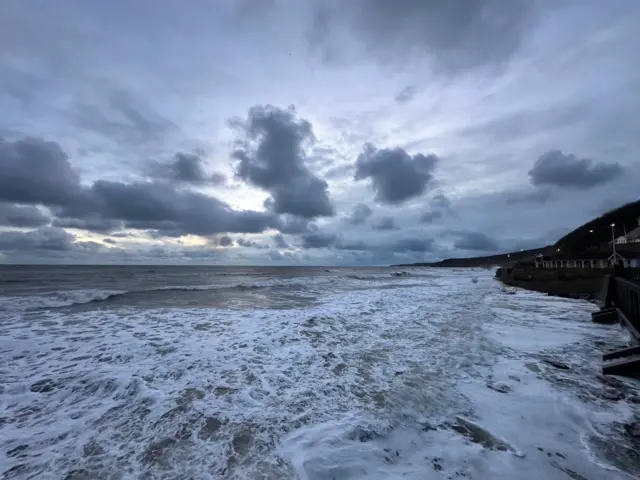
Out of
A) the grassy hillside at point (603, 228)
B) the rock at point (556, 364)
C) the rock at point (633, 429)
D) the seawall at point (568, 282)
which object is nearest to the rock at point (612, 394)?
the rock at point (633, 429)

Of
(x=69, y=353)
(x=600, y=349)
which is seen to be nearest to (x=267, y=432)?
(x=69, y=353)

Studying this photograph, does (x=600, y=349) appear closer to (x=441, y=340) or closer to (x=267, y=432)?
(x=441, y=340)

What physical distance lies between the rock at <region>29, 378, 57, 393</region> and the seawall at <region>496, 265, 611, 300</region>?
29519 mm

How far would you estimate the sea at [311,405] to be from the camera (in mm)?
3846

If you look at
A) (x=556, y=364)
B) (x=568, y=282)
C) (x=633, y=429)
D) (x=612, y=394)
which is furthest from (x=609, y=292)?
(x=633, y=429)

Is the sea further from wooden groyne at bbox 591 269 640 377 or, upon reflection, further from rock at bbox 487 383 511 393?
wooden groyne at bbox 591 269 640 377

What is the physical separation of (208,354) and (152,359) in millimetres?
1359

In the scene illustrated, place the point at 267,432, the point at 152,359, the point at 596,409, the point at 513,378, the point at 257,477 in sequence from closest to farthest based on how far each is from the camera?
the point at 257,477 < the point at 267,432 < the point at 596,409 < the point at 513,378 < the point at 152,359

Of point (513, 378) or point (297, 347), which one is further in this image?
point (297, 347)

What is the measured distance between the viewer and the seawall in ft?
81.0

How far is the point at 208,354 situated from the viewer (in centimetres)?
832

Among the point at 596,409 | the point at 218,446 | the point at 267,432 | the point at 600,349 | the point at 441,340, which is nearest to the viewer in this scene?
the point at 218,446

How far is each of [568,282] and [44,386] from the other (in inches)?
1435

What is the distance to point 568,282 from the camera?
28.4 metres
